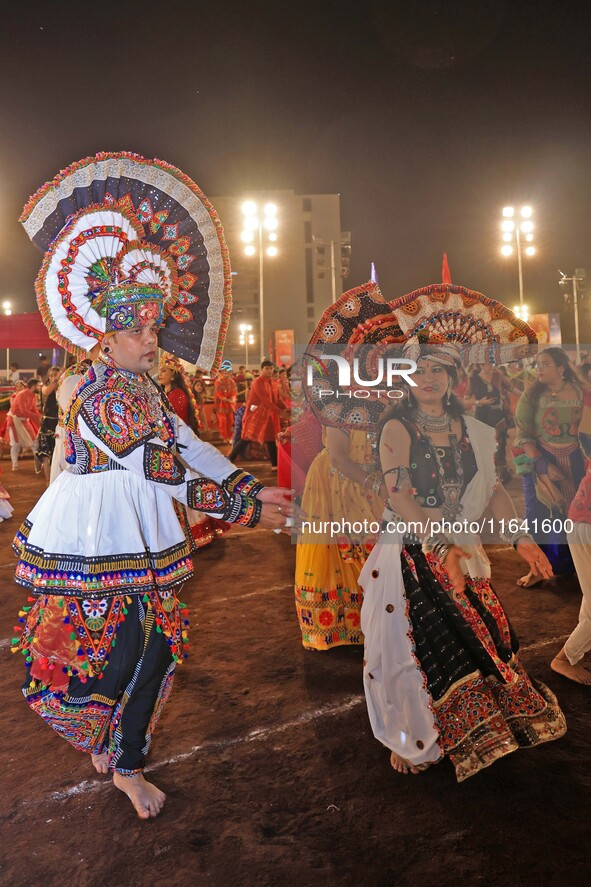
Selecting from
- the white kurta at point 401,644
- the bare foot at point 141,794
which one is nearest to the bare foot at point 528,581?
the white kurta at point 401,644

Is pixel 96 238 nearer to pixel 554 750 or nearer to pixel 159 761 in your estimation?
pixel 159 761

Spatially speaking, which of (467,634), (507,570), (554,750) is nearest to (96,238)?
(467,634)

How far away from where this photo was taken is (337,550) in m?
4.21

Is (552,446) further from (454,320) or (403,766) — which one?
(403,766)

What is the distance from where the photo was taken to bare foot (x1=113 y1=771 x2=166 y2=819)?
8.18 ft

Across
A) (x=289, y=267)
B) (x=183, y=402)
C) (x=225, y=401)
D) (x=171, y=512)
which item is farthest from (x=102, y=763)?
(x=289, y=267)

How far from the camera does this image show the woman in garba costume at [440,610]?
270 cm

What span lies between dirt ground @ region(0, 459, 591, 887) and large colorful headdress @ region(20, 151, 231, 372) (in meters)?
1.85

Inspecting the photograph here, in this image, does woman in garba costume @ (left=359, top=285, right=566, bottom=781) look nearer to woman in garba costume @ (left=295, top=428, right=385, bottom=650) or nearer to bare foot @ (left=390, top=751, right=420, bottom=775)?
bare foot @ (left=390, top=751, right=420, bottom=775)

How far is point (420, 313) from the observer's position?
3223mm

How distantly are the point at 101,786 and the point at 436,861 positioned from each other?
1.40 metres

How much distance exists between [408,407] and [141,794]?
1884 millimetres

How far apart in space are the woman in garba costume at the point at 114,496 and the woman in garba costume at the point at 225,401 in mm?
14619

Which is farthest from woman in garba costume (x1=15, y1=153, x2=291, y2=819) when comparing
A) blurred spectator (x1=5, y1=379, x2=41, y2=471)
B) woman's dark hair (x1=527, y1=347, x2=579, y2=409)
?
blurred spectator (x1=5, y1=379, x2=41, y2=471)
